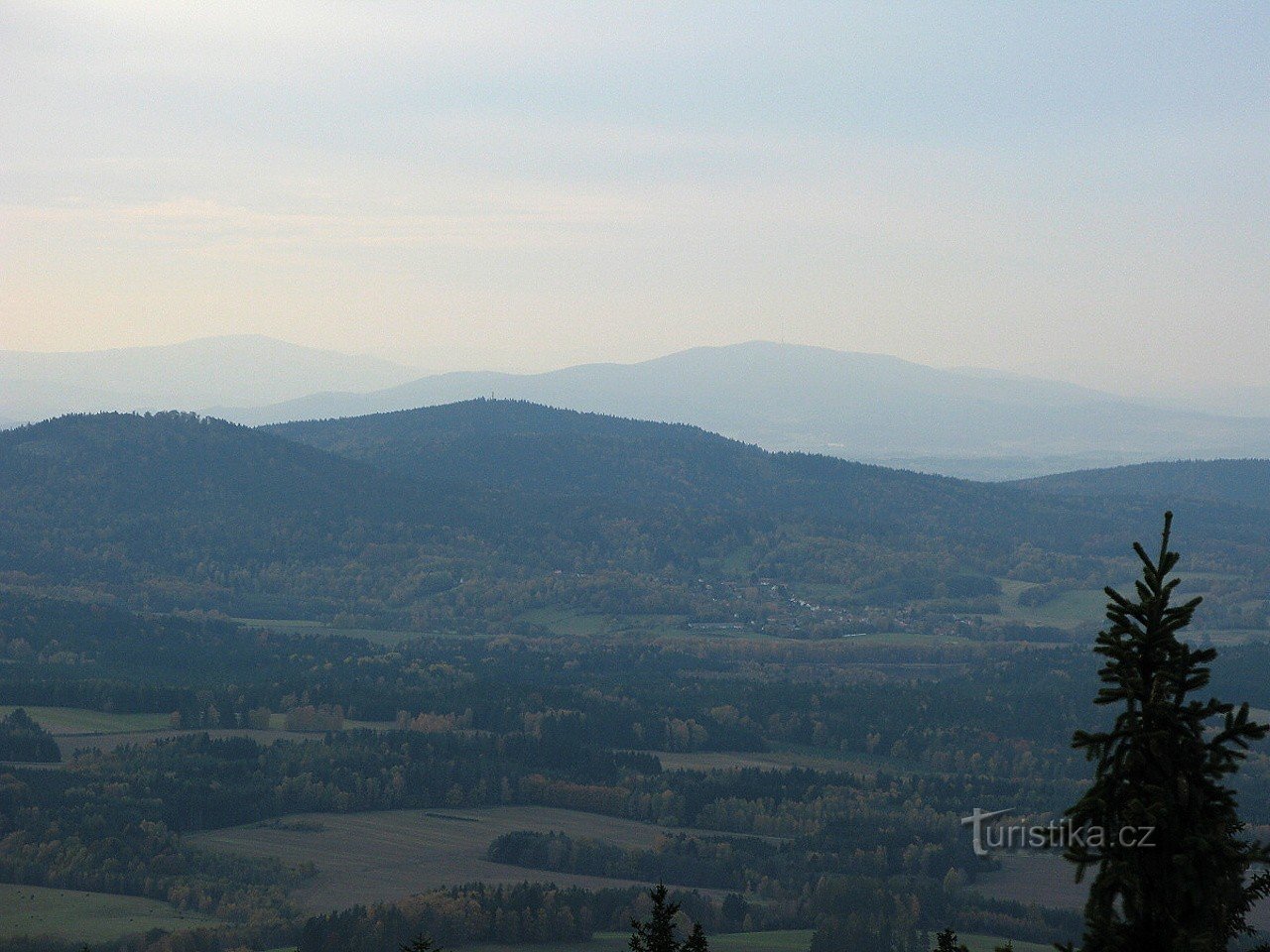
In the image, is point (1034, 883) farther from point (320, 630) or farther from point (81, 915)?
point (320, 630)

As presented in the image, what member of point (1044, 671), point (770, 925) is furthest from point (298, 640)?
point (770, 925)

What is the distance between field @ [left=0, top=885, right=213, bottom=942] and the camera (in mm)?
70750

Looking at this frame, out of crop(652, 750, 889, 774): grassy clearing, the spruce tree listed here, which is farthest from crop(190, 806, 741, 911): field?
the spruce tree

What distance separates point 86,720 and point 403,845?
41.2m

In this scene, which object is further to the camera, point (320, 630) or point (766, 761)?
point (320, 630)

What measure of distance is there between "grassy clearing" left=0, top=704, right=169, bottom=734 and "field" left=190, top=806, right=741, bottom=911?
26138 millimetres

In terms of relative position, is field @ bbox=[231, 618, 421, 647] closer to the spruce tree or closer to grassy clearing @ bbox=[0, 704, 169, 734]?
grassy clearing @ bbox=[0, 704, 169, 734]

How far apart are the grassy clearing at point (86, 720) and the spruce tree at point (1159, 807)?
109 m

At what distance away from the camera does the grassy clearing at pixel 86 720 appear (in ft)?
391

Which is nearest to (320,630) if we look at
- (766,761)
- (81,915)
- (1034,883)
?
(766,761)

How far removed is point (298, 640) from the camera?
17112 cm

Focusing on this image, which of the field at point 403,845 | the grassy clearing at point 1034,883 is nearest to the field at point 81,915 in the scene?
the field at point 403,845

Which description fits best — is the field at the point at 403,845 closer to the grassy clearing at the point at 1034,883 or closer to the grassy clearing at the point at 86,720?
the grassy clearing at the point at 1034,883

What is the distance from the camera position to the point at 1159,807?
15.8m
